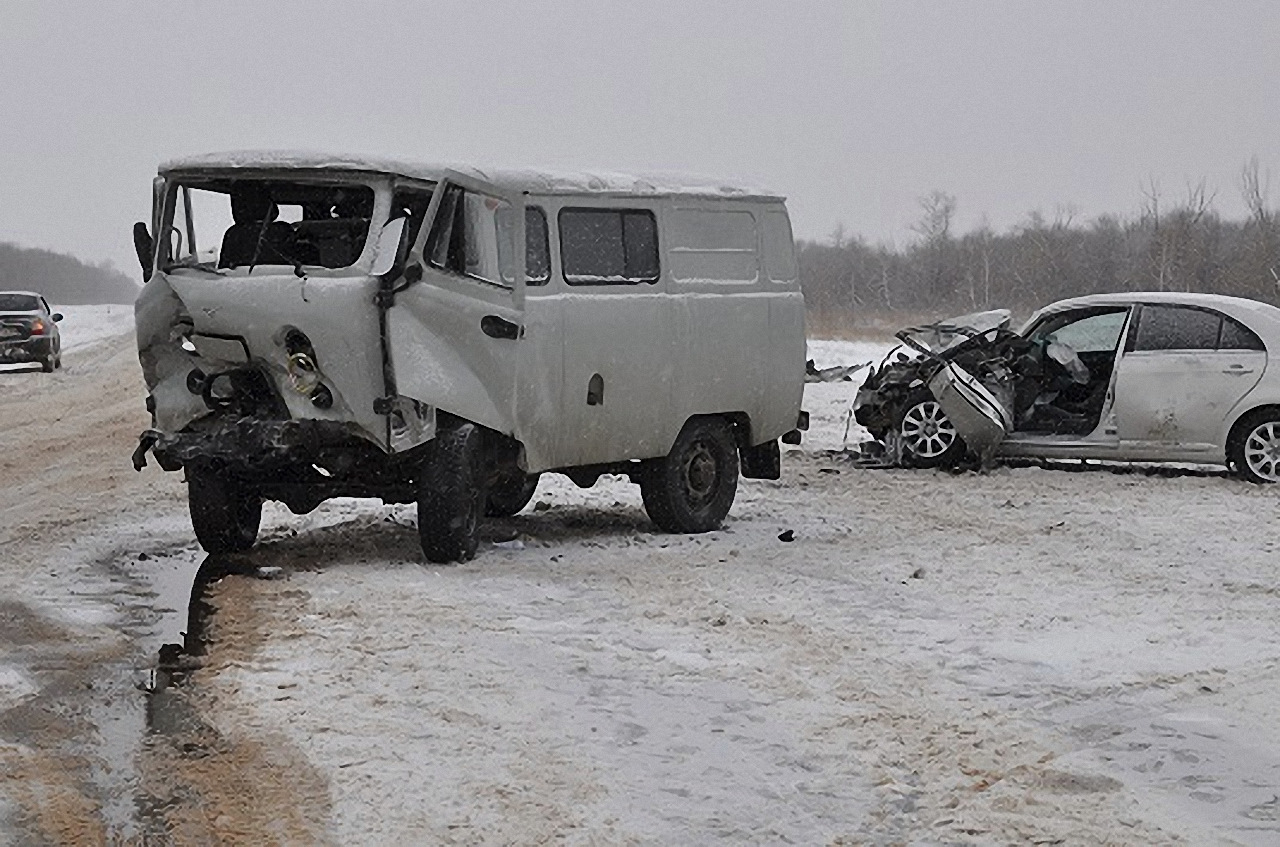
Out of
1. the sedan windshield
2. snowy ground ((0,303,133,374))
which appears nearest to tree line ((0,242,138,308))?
snowy ground ((0,303,133,374))

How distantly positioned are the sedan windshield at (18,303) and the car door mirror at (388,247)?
2729 centimetres

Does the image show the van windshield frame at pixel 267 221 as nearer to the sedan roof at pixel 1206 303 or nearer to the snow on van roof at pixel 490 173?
the snow on van roof at pixel 490 173

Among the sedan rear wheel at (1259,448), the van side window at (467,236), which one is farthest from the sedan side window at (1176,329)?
the van side window at (467,236)

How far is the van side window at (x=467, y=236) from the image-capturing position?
1067 centimetres

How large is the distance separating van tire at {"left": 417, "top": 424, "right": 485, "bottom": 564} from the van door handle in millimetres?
560

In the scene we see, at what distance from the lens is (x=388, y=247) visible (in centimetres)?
1038

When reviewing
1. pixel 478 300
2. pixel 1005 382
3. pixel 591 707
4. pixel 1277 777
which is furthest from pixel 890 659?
pixel 1005 382

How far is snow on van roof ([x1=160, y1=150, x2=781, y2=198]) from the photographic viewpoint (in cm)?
1059

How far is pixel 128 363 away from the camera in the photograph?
39.7 m

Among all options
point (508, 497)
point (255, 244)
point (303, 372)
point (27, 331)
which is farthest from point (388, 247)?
point (27, 331)

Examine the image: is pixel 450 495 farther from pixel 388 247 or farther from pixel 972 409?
pixel 972 409

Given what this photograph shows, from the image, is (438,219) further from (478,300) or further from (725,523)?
(725,523)

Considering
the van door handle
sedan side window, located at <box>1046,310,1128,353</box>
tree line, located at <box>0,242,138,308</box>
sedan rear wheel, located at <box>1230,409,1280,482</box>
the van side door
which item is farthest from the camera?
tree line, located at <box>0,242,138,308</box>

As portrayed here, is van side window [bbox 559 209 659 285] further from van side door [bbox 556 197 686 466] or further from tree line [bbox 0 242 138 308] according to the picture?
tree line [bbox 0 242 138 308]
